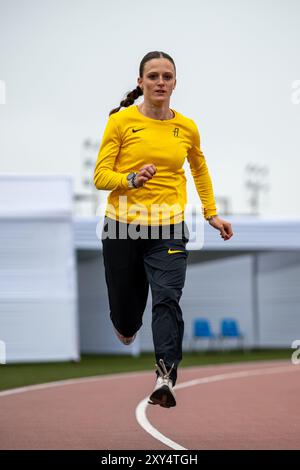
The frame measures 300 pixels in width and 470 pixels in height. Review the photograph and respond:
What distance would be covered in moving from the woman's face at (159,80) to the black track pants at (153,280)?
840 mm

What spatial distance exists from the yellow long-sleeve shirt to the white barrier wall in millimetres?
17789

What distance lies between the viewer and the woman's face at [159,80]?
7012 millimetres

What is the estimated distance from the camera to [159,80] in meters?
7.00

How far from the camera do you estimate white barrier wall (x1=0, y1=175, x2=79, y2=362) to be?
25.0m

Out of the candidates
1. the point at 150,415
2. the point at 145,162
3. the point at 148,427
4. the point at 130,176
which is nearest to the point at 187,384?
the point at 150,415

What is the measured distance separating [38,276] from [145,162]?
18280 mm

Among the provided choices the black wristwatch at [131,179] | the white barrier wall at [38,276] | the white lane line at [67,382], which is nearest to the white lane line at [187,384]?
the white lane line at [67,382]

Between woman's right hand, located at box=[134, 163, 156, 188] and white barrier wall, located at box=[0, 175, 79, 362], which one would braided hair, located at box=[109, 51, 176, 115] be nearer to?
woman's right hand, located at box=[134, 163, 156, 188]

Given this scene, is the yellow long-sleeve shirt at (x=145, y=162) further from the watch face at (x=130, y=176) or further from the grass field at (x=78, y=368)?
the grass field at (x=78, y=368)

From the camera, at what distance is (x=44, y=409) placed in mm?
12977

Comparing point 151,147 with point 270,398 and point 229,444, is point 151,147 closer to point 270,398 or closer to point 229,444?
point 229,444

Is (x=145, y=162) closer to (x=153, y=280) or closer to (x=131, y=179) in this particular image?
(x=131, y=179)
